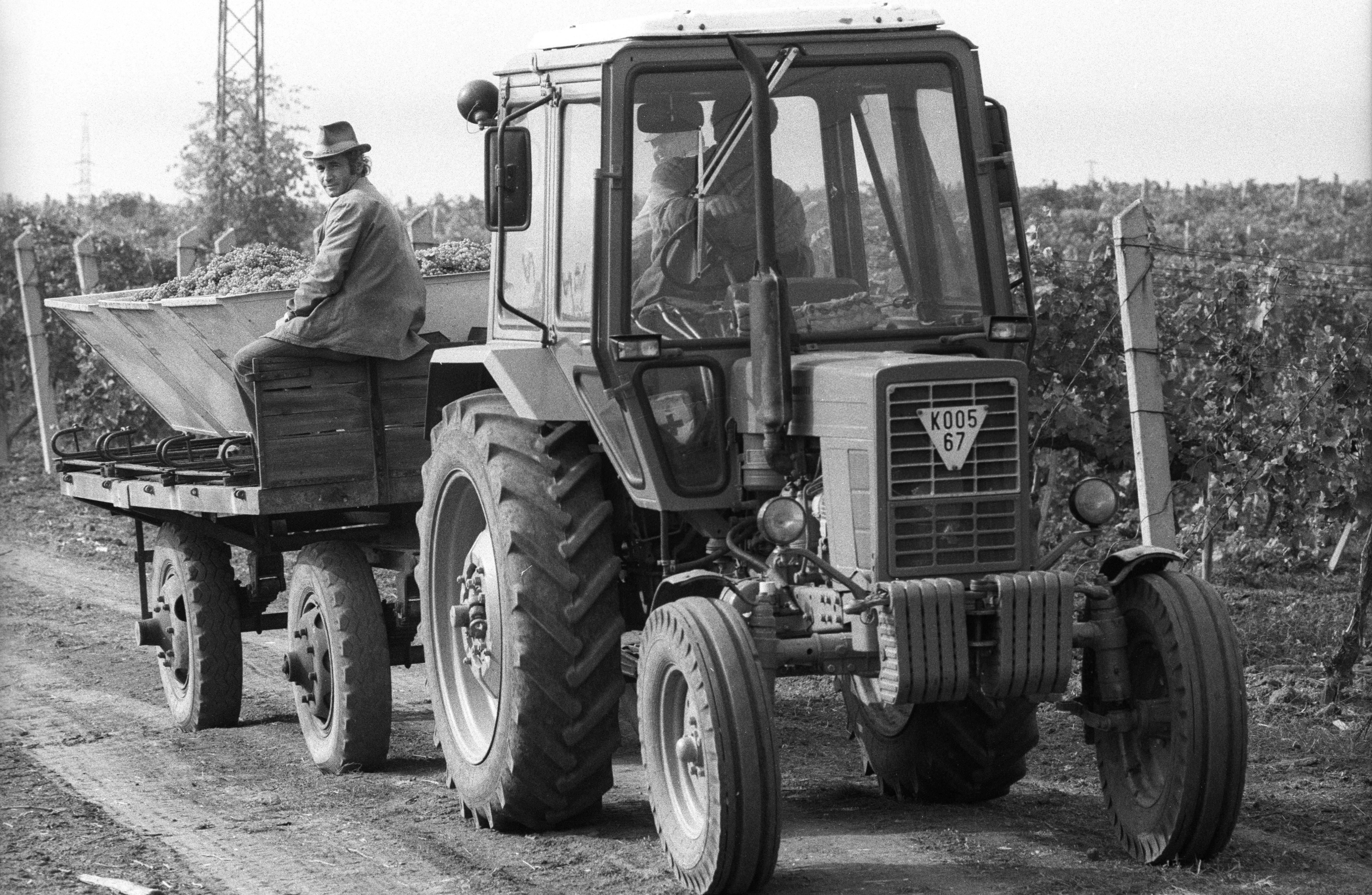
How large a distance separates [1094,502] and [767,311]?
117 centimetres

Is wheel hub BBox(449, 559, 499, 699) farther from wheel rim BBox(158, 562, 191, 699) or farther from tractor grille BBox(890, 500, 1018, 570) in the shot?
wheel rim BBox(158, 562, 191, 699)

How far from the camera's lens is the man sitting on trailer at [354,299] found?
7.30 m

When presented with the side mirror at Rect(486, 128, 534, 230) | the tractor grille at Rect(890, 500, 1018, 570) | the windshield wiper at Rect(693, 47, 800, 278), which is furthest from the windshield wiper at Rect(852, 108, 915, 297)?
the side mirror at Rect(486, 128, 534, 230)

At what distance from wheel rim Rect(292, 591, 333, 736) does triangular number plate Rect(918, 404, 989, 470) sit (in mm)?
3244

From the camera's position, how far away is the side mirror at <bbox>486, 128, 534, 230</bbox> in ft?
18.7

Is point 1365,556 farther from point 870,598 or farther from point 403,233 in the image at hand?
point 403,233

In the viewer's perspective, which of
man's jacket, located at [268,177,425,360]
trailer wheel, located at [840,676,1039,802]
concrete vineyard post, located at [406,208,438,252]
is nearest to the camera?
trailer wheel, located at [840,676,1039,802]

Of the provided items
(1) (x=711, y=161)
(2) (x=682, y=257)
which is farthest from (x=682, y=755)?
(1) (x=711, y=161)

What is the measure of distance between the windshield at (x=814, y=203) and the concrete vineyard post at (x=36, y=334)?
1272 cm

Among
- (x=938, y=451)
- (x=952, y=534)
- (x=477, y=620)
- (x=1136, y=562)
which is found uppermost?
(x=938, y=451)

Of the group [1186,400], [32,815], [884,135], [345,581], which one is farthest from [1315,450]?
[32,815]

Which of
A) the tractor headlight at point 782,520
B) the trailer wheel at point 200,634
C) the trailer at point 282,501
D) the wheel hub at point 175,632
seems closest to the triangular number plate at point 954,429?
the tractor headlight at point 782,520

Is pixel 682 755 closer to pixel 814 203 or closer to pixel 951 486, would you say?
pixel 951 486

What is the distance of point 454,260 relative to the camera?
8523mm
